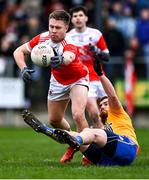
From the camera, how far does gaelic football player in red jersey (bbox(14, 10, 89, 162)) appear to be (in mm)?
11734

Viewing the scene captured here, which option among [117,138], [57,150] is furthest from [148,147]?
[117,138]

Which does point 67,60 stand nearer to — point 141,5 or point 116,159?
point 116,159

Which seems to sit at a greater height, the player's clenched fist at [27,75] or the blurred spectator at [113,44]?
the player's clenched fist at [27,75]

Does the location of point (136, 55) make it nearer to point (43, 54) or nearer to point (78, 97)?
point (78, 97)

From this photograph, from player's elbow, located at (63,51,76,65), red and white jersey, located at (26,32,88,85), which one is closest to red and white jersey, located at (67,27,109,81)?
red and white jersey, located at (26,32,88,85)

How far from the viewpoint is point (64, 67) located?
39.2ft

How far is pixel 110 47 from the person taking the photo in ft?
73.9

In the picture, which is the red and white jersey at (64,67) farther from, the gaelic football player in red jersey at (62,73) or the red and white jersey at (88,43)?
the red and white jersey at (88,43)

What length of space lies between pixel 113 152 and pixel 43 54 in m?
1.77

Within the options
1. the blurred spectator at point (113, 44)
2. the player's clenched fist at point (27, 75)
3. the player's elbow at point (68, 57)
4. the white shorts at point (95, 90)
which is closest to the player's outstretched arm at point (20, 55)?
the player's clenched fist at point (27, 75)

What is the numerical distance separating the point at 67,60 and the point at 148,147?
4662 mm

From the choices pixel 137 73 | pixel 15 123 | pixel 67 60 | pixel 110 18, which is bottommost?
pixel 15 123

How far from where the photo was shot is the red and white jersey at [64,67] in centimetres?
1181

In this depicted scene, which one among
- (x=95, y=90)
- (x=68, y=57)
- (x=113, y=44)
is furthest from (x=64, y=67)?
(x=113, y=44)
